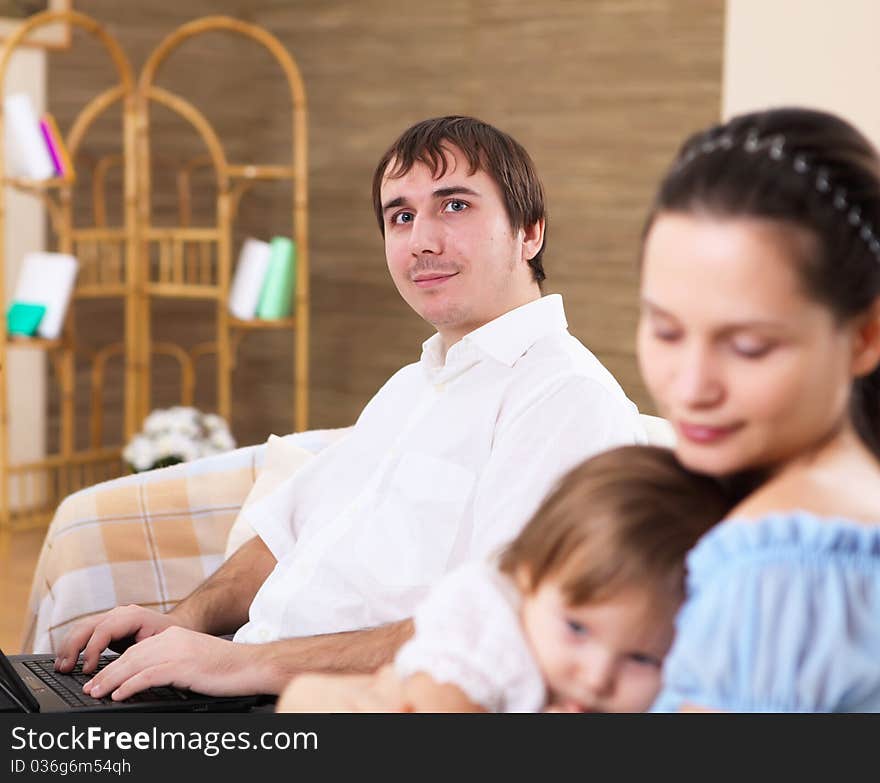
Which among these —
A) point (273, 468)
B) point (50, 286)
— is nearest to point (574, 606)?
point (273, 468)

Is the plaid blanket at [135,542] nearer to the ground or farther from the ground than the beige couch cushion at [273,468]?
nearer to the ground

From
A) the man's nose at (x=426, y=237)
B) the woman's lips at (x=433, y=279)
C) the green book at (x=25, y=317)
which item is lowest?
the green book at (x=25, y=317)

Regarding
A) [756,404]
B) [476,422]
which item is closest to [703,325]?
[756,404]

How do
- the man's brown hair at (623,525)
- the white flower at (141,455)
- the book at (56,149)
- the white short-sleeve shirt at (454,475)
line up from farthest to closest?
the book at (56,149), the white flower at (141,455), the white short-sleeve shirt at (454,475), the man's brown hair at (623,525)

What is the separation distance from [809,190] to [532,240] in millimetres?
1241

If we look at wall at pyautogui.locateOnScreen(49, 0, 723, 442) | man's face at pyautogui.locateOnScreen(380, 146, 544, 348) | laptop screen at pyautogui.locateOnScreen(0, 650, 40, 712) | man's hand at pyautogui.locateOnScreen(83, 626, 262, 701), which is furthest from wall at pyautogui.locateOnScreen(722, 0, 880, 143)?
laptop screen at pyautogui.locateOnScreen(0, 650, 40, 712)

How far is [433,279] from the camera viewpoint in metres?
2.05

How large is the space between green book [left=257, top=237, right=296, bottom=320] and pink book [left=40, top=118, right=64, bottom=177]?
0.85 metres

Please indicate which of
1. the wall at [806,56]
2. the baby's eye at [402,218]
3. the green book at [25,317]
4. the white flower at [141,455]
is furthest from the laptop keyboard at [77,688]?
the green book at [25,317]

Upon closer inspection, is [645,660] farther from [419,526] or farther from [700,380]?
[419,526]

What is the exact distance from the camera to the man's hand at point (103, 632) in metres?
1.97

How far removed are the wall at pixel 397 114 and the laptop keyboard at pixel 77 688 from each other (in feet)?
9.77

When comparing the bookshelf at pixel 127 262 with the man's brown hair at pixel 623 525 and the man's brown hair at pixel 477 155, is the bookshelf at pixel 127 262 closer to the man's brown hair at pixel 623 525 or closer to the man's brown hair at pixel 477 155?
the man's brown hair at pixel 477 155

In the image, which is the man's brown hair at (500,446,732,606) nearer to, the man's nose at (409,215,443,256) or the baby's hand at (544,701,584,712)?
the baby's hand at (544,701,584,712)
